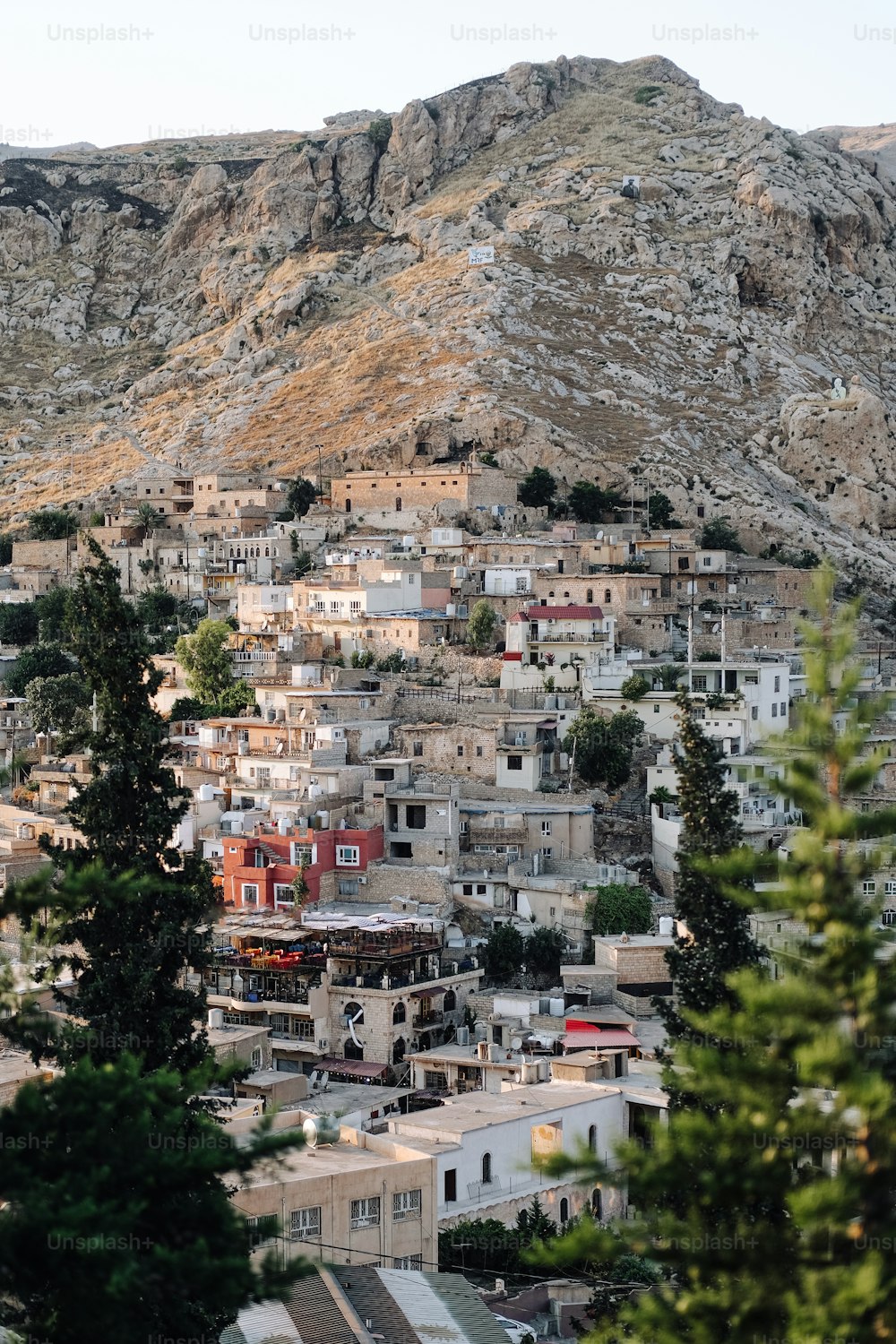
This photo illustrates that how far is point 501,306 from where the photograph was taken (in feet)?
267

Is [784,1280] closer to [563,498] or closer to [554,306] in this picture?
[563,498]

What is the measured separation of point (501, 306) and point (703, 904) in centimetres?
6181

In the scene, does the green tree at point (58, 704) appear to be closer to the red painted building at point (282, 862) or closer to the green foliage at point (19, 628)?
→ the green foliage at point (19, 628)

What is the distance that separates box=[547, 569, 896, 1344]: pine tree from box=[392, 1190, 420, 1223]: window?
9974 millimetres

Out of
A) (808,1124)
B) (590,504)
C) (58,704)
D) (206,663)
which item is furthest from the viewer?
(590,504)

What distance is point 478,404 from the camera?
70.9 m

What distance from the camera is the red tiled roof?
49719 mm

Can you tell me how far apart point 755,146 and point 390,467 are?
113ft

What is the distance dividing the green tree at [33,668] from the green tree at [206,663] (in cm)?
612

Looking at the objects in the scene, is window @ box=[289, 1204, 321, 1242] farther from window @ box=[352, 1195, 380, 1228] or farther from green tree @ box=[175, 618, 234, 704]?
green tree @ box=[175, 618, 234, 704]

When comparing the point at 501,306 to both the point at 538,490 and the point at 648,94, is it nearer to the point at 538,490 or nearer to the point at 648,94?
the point at 538,490

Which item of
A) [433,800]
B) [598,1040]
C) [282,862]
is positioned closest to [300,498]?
[433,800]

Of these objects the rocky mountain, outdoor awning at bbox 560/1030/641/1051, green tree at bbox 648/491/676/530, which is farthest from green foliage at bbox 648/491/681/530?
outdoor awning at bbox 560/1030/641/1051

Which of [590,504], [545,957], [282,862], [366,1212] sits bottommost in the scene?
[545,957]
